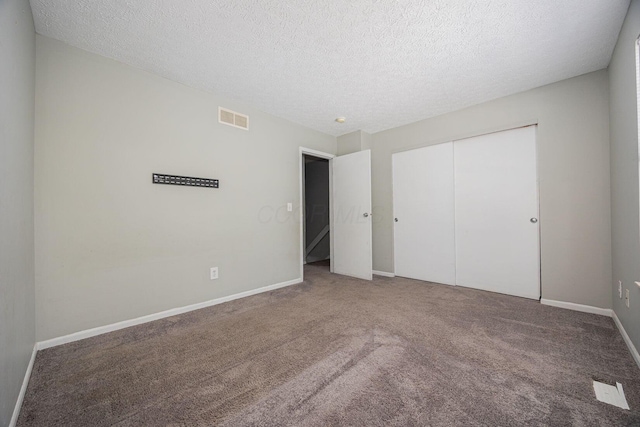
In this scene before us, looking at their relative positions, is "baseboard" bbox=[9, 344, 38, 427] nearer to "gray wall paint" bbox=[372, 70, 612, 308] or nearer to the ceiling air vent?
the ceiling air vent

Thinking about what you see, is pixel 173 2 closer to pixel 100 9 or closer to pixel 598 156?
pixel 100 9

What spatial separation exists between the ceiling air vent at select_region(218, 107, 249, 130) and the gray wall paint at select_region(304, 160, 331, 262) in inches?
112

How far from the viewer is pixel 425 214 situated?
370 cm

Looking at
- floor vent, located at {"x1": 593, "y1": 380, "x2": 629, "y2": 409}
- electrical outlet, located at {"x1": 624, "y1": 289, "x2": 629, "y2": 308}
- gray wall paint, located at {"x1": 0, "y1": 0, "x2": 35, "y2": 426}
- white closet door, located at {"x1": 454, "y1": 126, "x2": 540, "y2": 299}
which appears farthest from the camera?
white closet door, located at {"x1": 454, "y1": 126, "x2": 540, "y2": 299}

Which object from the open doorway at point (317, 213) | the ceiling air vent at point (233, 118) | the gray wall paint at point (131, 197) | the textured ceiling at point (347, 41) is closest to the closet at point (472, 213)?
the textured ceiling at point (347, 41)

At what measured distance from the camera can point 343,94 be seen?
114 inches

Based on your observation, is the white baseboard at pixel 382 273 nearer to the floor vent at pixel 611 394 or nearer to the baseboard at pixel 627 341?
the baseboard at pixel 627 341

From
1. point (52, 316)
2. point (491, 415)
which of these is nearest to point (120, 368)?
point (52, 316)

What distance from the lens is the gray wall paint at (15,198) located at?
1.12 meters

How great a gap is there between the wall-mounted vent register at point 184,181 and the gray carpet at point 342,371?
1340mm

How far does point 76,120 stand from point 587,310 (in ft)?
16.3

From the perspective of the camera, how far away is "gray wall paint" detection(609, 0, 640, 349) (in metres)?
1.66

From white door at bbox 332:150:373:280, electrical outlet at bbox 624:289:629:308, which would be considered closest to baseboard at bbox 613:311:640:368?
electrical outlet at bbox 624:289:629:308

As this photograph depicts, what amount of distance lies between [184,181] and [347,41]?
A: 203 centimetres
